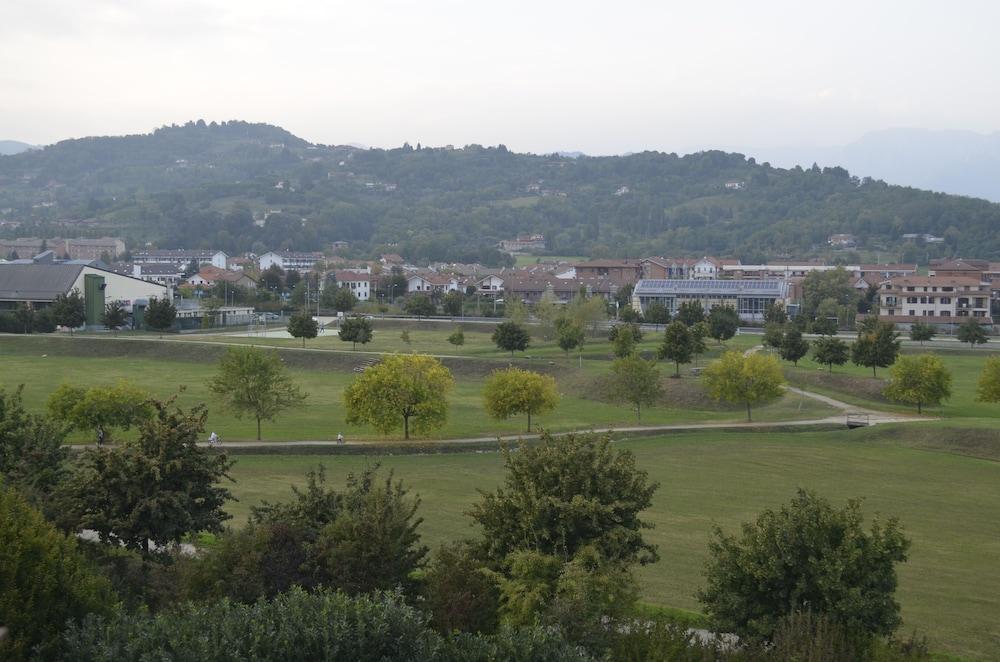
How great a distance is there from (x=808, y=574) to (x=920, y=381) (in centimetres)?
3540

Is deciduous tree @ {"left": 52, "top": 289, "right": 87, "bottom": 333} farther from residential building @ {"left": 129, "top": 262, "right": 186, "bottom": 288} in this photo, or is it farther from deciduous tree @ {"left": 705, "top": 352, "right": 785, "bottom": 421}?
residential building @ {"left": 129, "top": 262, "right": 186, "bottom": 288}

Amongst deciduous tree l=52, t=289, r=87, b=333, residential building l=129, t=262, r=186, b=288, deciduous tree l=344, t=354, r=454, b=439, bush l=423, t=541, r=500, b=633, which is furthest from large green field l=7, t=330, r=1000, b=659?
residential building l=129, t=262, r=186, b=288

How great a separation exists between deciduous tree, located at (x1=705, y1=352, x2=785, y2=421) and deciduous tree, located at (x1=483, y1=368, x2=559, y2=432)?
906 centimetres

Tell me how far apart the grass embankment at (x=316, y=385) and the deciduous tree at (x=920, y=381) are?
11.8ft

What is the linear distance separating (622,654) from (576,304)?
235ft

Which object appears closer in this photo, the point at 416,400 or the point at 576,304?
the point at 416,400

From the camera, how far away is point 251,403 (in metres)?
40.8

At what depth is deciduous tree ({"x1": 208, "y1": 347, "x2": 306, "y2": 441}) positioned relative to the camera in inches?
1609

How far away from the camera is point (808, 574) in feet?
49.8

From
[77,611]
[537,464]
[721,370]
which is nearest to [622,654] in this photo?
[537,464]

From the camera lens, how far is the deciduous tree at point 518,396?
4291cm

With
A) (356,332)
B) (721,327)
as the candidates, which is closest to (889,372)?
(721,327)

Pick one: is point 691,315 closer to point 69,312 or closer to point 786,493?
point 786,493

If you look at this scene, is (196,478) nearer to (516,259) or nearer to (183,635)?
(183,635)
